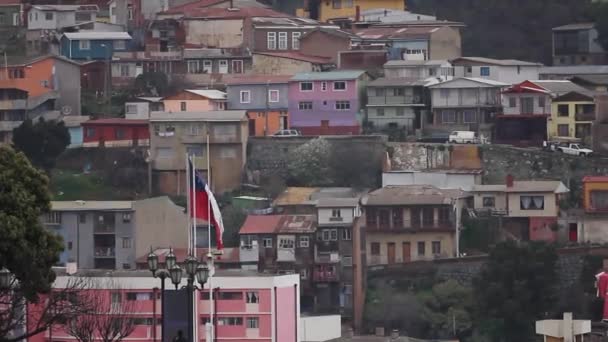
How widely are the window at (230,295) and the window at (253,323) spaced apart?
1.47ft

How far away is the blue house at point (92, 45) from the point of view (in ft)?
287

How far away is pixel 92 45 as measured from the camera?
288ft

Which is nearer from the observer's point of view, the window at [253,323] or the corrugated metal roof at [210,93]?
the window at [253,323]

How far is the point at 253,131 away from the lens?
81.9 metres

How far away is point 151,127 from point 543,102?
1014cm

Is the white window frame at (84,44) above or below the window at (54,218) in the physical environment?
above

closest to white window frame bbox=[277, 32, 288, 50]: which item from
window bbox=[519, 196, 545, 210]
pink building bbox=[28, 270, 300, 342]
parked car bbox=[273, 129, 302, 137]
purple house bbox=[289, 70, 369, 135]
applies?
purple house bbox=[289, 70, 369, 135]

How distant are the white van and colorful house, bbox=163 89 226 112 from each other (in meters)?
6.67

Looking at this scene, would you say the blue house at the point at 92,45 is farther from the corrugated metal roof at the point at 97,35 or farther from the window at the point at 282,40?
the window at the point at 282,40

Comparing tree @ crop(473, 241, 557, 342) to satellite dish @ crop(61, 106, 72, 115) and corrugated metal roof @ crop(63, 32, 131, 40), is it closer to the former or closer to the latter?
satellite dish @ crop(61, 106, 72, 115)

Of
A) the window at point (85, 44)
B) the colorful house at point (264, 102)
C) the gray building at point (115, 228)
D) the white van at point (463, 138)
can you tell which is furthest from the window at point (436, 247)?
the window at point (85, 44)

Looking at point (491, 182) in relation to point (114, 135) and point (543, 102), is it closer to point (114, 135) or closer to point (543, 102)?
point (543, 102)

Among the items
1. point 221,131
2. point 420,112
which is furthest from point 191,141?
point 420,112

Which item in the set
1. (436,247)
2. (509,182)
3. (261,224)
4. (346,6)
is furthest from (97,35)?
(436,247)
